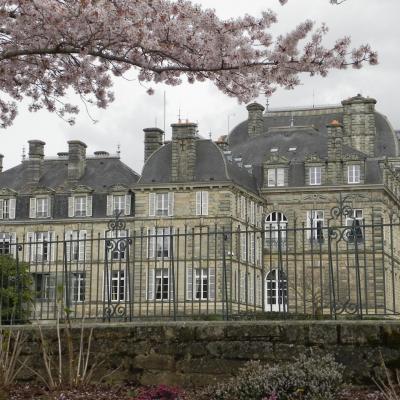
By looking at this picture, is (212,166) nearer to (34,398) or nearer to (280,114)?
(280,114)

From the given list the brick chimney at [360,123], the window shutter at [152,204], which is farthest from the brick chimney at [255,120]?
the window shutter at [152,204]

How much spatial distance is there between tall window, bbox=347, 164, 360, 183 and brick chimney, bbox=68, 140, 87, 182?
754 inches

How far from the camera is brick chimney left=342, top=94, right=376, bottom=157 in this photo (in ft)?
232

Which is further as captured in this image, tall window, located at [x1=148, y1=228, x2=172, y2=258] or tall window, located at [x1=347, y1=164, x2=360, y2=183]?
tall window, located at [x1=347, y1=164, x2=360, y2=183]

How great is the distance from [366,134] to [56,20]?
198 ft

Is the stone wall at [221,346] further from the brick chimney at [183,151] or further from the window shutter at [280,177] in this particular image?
the window shutter at [280,177]

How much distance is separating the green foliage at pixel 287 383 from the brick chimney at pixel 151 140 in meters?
54.5

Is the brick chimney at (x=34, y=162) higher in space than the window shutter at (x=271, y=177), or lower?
higher

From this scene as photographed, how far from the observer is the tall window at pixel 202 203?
60719 millimetres

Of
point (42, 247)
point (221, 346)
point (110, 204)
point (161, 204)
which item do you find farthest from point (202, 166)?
point (221, 346)

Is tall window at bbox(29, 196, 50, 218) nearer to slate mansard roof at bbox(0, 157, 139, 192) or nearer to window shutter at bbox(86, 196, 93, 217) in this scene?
slate mansard roof at bbox(0, 157, 139, 192)

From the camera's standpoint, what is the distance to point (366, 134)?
70688 millimetres

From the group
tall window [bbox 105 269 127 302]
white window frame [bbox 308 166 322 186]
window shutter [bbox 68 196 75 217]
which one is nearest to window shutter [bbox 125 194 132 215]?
window shutter [bbox 68 196 75 217]

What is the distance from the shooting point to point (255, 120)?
7456 centimetres
